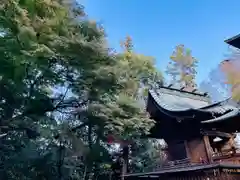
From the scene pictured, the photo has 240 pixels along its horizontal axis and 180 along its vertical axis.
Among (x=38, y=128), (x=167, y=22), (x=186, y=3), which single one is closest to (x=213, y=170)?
(x=38, y=128)

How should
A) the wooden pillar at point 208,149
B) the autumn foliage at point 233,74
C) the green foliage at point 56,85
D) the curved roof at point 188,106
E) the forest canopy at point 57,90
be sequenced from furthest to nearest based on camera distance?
the wooden pillar at point 208,149, the curved roof at point 188,106, the forest canopy at point 57,90, the green foliage at point 56,85, the autumn foliage at point 233,74

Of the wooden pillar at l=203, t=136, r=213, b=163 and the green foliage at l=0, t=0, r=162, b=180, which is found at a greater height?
the green foliage at l=0, t=0, r=162, b=180

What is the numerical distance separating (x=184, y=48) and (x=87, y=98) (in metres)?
19.9

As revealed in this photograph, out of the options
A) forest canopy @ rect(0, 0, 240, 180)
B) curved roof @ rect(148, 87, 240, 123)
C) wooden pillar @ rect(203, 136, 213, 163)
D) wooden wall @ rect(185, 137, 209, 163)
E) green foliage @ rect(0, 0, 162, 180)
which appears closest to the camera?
green foliage @ rect(0, 0, 162, 180)

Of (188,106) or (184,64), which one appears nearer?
(188,106)

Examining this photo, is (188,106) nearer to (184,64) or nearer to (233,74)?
(233,74)

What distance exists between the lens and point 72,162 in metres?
11.9

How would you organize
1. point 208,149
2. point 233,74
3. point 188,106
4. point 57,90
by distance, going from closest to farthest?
1. point 233,74
2. point 208,149
3. point 57,90
4. point 188,106

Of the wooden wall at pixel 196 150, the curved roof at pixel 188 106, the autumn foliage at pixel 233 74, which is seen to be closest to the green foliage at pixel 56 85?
the curved roof at pixel 188 106

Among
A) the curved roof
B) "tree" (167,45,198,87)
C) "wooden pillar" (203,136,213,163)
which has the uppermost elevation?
"tree" (167,45,198,87)

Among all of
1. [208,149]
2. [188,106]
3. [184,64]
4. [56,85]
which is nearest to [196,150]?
[208,149]

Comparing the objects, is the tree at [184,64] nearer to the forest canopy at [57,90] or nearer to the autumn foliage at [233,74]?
the forest canopy at [57,90]

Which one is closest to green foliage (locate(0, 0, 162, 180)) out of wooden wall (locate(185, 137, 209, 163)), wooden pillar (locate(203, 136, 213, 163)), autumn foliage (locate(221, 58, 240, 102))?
wooden wall (locate(185, 137, 209, 163))

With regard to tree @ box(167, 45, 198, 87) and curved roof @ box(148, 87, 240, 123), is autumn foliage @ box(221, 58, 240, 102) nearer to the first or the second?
curved roof @ box(148, 87, 240, 123)
